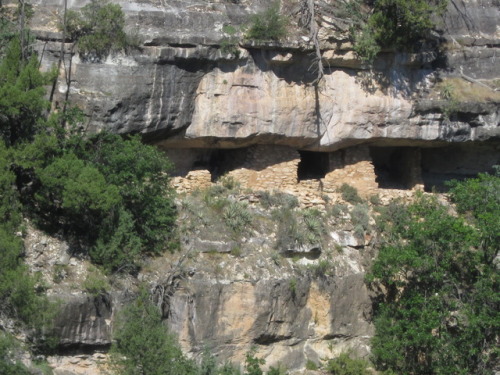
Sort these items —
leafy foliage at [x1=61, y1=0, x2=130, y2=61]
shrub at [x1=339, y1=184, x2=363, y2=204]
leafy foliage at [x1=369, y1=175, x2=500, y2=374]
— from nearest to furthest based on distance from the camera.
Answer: leafy foliage at [x1=369, y1=175, x2=500, y2=374] < leafy foliage at [x1=61, y1=0, x2=130, y2=61] < shrub at [x1=339, y1=184, x2=363, y2=204]

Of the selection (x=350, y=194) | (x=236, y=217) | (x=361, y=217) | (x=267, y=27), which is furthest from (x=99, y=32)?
(x=361, y=217)

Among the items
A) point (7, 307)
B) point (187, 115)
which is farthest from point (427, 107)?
point (7, 307)

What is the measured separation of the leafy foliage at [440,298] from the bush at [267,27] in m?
4.60

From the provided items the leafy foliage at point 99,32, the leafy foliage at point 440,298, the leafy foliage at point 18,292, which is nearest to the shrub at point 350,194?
the leafy foliage at point 440,298

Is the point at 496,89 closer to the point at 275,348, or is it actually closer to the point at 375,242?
the point at 375,242

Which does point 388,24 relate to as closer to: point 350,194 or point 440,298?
point 350,194

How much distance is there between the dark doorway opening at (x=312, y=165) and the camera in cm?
2345

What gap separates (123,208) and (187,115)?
291 cm

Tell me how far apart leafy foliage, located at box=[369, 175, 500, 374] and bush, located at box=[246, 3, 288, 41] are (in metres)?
4.60

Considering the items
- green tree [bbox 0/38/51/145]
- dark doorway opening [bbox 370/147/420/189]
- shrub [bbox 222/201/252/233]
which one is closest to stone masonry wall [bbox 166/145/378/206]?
shrub [bbox 222/201/252/233]

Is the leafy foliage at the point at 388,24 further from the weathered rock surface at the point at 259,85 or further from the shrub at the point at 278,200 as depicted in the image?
the shrub at the point at 278,200

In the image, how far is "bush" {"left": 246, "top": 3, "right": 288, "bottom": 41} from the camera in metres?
21.0

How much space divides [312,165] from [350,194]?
6.45 ft

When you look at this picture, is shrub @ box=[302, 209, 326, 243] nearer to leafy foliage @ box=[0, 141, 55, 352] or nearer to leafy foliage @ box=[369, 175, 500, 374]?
leafy foliage @ box=[369, 175, 500, 374]
